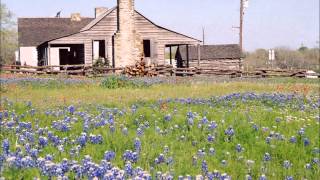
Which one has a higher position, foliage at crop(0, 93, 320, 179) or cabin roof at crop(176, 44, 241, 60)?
cabin roof at crop(176, 44, 241, 60)

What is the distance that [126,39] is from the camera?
120 feet

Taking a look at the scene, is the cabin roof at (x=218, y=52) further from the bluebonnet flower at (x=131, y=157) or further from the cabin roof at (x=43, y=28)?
the bluebonnet flower at (x=131, y=157)

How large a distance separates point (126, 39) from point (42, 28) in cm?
2723

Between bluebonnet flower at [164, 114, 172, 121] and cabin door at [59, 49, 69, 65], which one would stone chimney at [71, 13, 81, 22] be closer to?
cabin door at [59, 49, 69, 65]

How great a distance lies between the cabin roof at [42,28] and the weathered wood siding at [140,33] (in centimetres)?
1876

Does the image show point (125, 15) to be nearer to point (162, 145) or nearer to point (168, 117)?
point (168, 117)

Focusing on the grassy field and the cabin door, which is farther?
the cabin door

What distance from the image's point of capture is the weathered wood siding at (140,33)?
39.9m

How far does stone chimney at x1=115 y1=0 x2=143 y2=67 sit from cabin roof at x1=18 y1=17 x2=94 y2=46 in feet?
74.5

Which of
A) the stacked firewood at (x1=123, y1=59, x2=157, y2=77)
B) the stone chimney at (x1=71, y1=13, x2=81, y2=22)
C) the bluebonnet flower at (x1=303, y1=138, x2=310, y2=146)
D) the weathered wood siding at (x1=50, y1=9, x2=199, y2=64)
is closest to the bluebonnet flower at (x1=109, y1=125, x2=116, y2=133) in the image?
the bluebonnet flower at (x1=303, y1=138, x2=310, y2=146)

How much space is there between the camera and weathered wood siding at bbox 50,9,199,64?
3991 cm

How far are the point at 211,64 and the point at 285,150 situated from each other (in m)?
51.0

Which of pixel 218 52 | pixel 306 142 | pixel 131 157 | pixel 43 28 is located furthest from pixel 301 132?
pixel 43 28

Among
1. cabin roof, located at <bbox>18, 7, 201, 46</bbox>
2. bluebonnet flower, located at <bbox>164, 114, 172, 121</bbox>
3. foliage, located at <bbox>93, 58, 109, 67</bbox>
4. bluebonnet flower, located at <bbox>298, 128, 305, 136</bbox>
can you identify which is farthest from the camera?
cabin roof, located at <bbox>18, 7, 201, 46</bbox>
